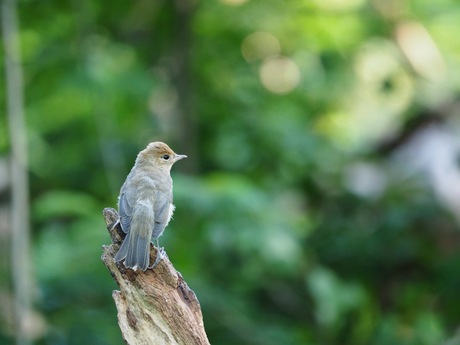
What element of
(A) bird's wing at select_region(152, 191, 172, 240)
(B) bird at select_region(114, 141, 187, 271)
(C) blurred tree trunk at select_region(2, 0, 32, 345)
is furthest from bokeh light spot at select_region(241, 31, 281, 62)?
(A) bird's wing at select_region(152, 191, 172, 240)

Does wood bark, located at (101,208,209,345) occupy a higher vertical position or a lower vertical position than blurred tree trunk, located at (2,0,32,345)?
lower

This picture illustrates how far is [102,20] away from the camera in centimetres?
1155

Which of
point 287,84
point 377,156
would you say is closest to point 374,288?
point 377,156

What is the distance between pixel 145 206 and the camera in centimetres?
504

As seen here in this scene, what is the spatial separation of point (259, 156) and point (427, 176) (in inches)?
77.3

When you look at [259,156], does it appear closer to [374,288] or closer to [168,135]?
[168,135]

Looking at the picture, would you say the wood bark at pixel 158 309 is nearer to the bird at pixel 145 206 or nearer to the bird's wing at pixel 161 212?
the bird at pixel 145 206

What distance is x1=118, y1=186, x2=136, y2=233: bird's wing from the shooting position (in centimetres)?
490

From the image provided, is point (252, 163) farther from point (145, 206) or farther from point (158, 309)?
point (158, 309)

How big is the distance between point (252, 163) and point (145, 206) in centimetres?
584

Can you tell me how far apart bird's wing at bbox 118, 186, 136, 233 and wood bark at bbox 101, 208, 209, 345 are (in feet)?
0.73

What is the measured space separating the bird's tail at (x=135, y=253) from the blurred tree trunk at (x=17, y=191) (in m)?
4.23

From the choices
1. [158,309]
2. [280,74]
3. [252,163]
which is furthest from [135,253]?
[280,74]

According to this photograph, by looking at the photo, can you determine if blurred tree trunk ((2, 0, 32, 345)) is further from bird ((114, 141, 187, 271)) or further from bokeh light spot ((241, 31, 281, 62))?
bird ((114, 141, 187, 271))
